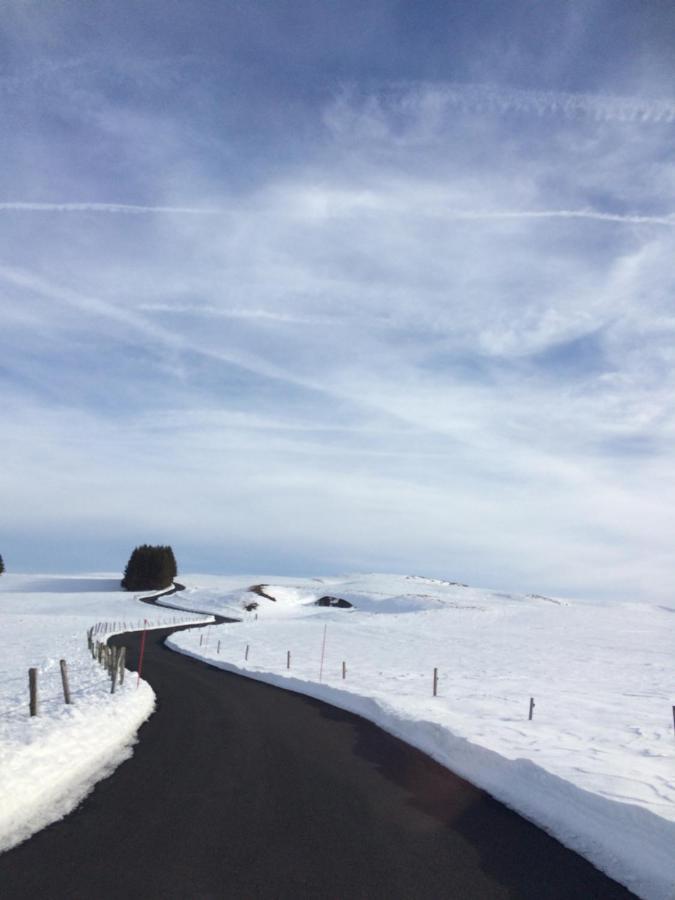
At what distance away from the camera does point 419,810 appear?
9.74m

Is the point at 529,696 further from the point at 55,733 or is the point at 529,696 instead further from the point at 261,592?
the point at 261,592

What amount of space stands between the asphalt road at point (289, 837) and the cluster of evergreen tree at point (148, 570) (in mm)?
100298

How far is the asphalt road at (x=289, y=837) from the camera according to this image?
6.87m

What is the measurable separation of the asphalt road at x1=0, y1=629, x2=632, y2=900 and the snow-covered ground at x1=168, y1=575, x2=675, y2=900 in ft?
2.54

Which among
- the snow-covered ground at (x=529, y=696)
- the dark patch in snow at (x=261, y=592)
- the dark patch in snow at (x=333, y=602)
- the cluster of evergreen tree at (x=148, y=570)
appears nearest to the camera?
the snow-covered ground at (x=529, y=696)

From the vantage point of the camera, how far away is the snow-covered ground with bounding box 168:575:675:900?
913cm

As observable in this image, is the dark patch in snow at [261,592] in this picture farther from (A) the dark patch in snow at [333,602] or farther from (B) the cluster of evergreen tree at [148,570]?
(B) the cluster of evergreen tree at [148,570]

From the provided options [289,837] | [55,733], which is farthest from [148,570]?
[289,837]

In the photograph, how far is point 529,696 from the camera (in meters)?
26.6

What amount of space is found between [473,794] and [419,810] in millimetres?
1586

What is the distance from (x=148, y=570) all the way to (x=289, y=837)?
10741 cm

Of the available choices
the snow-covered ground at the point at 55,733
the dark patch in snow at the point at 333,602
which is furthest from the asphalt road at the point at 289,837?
the dark patch in snow at the point at 333,602

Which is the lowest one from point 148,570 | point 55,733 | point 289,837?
point 148,570

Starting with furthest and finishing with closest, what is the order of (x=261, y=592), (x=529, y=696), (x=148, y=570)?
(x=148, y=570)
(x=261, y=592)
(x=529, y=696)
